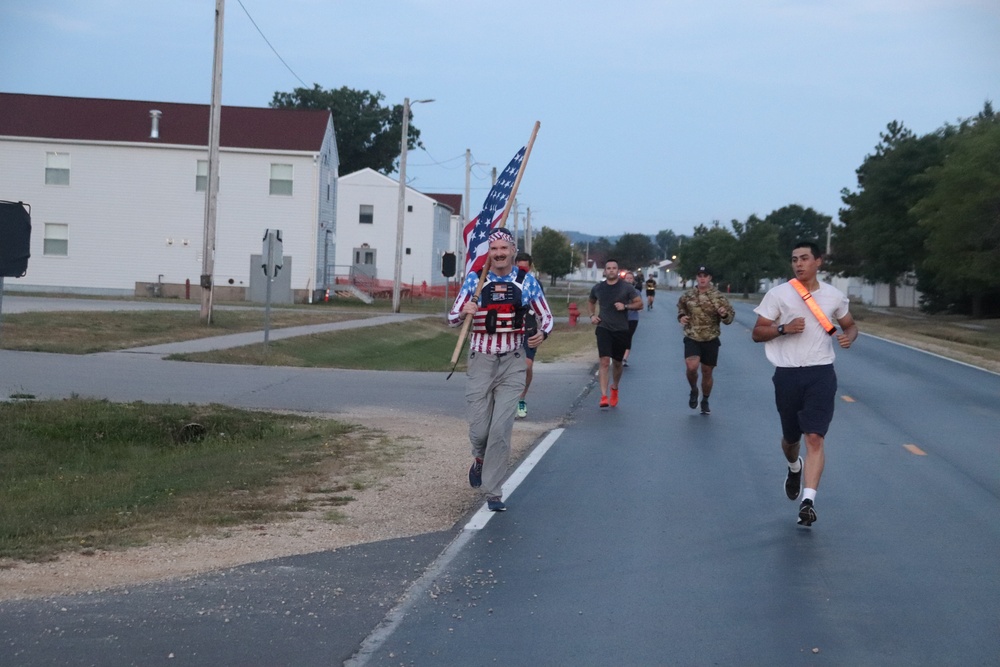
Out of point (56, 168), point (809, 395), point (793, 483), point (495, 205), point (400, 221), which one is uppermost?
point (56, 168)

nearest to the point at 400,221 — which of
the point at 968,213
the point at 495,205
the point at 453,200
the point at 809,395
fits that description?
the point at 968,213

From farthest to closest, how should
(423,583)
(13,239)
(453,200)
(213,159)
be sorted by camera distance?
(453,200)
(213,159)
(13,239)
(423,583)

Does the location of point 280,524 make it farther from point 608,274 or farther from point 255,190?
point 255,190

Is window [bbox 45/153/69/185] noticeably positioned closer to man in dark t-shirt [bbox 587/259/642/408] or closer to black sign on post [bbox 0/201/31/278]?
black sign on post [bbox 0/201/31/278]

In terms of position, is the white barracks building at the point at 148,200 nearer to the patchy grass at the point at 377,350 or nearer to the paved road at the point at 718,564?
the patchy grass at the point at 377,350

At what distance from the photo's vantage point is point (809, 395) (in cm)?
866

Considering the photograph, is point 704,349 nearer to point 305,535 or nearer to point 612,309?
point 612,309

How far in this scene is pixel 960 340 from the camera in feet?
138

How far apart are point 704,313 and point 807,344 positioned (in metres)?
6.84

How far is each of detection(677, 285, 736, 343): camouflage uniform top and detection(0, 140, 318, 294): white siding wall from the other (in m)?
35.0

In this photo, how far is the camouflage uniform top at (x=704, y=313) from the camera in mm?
15484

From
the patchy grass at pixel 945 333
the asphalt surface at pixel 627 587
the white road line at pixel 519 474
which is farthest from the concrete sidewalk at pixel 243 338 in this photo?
the patchy grass at pixel 945 333

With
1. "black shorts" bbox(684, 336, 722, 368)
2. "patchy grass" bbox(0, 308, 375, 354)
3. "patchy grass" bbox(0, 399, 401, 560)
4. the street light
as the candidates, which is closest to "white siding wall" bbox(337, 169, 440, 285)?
the street light

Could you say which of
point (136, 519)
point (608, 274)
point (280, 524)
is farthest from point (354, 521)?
point (608, 274)
